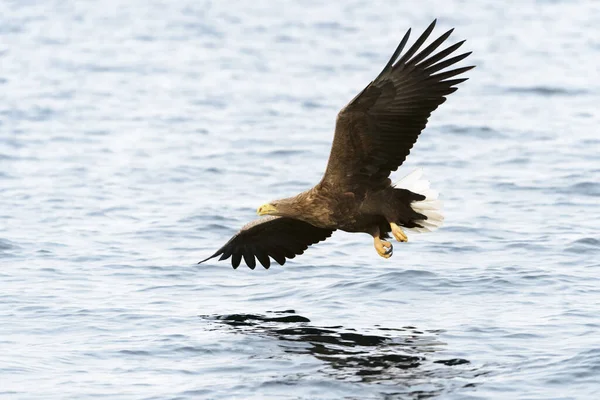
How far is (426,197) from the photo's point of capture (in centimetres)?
960

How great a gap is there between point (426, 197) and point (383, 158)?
56 centimetres

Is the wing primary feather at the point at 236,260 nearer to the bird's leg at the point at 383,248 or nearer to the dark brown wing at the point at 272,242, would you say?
the dark brown wing at the point at 272,242

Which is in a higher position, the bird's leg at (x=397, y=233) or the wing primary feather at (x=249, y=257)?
the bird's leg at (x=397, y=233)

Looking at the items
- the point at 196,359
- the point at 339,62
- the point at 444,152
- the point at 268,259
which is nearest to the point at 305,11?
the point at 339,62

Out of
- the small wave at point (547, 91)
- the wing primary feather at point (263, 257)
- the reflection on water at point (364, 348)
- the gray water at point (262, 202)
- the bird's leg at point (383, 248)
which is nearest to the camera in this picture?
the reflection on water at point (364, 348)

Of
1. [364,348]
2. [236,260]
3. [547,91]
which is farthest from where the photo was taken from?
[547,91]

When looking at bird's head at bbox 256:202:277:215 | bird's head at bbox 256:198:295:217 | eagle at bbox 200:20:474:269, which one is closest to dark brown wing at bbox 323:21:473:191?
eagle at bbox 200:20:474:269

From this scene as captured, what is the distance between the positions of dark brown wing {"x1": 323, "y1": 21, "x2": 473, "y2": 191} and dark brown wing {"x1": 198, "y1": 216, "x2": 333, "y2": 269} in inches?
60.8

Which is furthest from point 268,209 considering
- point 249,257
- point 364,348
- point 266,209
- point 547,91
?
point 547,91

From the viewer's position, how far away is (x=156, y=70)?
23.1 m

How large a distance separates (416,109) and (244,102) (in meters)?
11.4

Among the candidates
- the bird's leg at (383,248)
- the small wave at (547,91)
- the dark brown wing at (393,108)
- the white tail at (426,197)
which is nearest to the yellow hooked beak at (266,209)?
the dark brown wing at (393,108)

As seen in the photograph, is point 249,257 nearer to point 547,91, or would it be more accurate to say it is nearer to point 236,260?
point 236,260

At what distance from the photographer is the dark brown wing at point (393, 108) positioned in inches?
349
